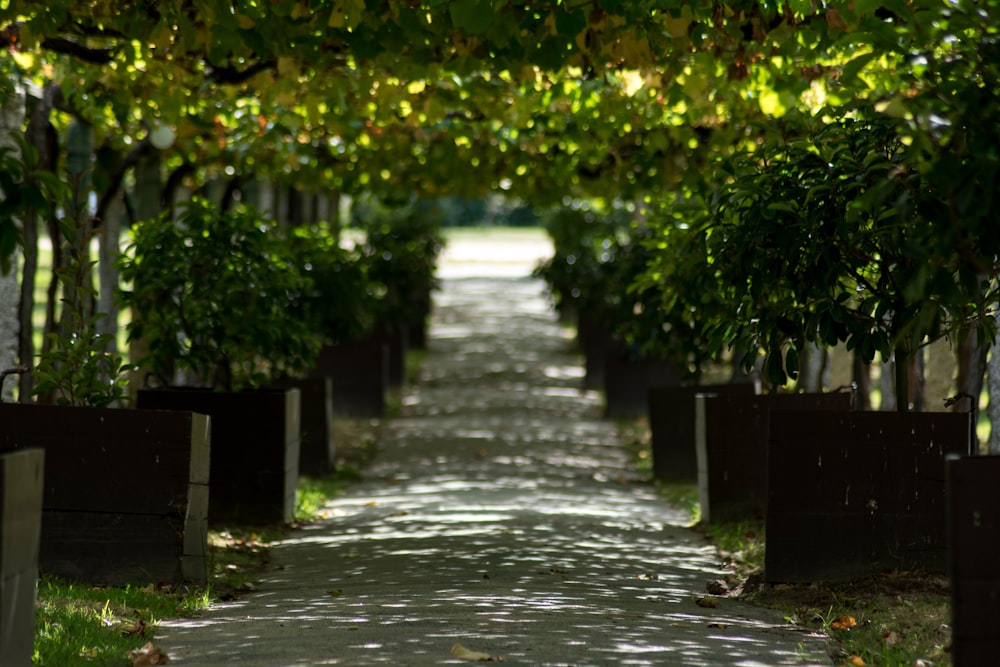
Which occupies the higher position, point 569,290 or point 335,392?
point 569,290

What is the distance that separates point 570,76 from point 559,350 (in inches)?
765

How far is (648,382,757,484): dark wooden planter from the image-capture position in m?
14.9

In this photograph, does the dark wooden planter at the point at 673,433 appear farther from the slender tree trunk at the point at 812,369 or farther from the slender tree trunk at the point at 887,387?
the slender tree trunk at the point at 887,387

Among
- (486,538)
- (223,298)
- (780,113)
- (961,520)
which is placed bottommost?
(486,538)

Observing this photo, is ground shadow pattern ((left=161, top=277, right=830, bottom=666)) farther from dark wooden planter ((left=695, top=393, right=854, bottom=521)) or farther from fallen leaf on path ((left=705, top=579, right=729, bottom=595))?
dark wooden planter ((left=695, top=393, right=854, bottom=521))

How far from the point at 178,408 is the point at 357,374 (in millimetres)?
9758

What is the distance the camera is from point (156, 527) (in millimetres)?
8062

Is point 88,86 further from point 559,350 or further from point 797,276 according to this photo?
point 559,350

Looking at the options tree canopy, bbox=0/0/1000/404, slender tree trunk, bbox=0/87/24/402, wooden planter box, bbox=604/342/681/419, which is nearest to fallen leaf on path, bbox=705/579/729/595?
tree canopy, bbox=0/0/1000/404

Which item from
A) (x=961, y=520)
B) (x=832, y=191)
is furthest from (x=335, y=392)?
(x=961, y=520)

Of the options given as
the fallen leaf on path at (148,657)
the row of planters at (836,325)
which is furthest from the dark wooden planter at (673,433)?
the fallen leaf on path at (148,657)

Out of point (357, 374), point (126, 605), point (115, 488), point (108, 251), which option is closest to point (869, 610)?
point (126, 605)

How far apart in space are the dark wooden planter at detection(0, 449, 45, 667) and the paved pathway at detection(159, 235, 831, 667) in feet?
2.94

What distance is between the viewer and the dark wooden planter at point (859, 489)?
8.18 m
